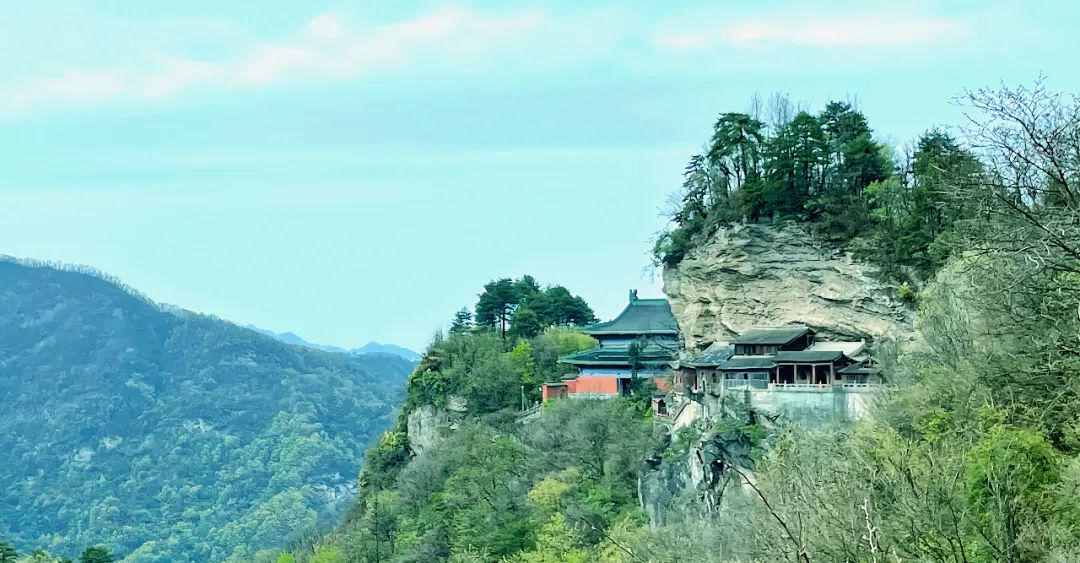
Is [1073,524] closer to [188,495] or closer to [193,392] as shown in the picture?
[188,495]

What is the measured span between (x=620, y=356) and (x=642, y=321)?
136 inches

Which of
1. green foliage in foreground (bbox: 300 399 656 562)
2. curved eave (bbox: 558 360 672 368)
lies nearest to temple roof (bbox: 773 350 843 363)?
green foliage in foreground (bbox: 300 399 656 562)

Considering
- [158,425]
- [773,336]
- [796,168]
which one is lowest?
[158,425]

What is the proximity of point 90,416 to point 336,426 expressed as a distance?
28992 millimetres

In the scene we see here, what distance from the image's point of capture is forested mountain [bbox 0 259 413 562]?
396 feet

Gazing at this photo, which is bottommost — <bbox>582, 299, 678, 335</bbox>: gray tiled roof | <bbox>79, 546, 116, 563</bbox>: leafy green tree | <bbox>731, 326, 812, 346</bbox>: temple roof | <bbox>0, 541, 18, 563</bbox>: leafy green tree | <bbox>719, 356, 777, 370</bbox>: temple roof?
<bbox>79, 546, 116, 563</bbox>: leafy green tree

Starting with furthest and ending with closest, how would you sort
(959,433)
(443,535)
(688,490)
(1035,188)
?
(443,535), (688,490), (959,433), (1035,188)

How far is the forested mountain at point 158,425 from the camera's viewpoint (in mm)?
120688

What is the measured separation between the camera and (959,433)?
64.1ft

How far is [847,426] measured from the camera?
29234 mm

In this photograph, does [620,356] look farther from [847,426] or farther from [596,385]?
[847,426]

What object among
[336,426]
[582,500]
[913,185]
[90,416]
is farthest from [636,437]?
[90,416]

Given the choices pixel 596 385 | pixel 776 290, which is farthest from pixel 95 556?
pixel 776 290

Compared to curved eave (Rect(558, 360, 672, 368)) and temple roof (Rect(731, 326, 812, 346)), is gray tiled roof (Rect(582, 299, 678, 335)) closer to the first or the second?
curved eave (Rect(558, 360, 672, 368))
